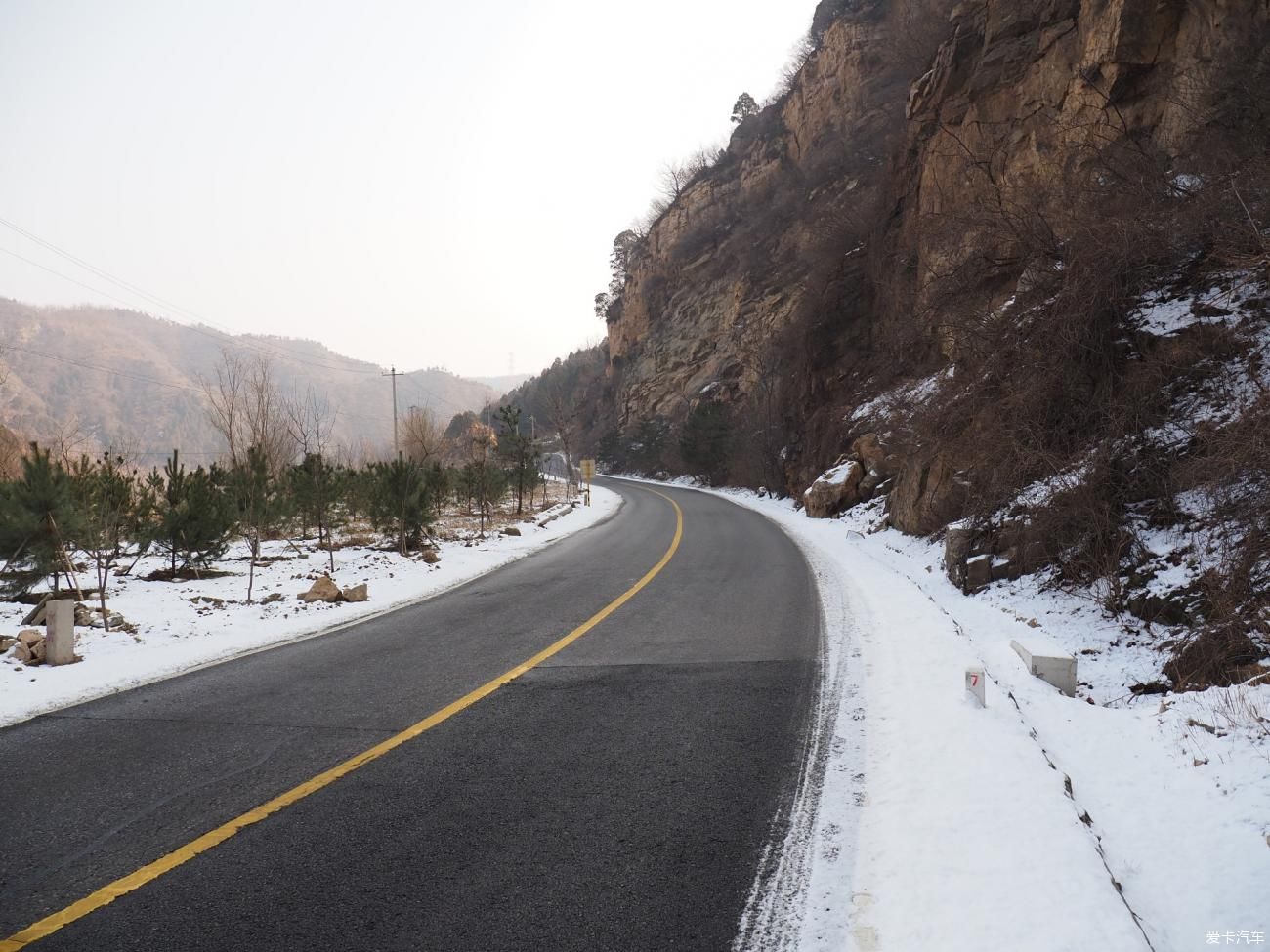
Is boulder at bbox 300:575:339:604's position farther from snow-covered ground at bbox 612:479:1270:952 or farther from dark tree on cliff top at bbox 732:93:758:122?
dark tree on cliff top at bbox 732:93:758:122

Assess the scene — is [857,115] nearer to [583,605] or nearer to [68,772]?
A: [583,605]

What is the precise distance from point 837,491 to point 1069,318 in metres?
12.2

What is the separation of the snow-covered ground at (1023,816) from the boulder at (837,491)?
1493 cm

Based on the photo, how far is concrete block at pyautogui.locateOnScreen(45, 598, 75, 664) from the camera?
21.4 ft

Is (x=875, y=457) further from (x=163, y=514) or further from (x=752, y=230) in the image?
(x=752, y=230)

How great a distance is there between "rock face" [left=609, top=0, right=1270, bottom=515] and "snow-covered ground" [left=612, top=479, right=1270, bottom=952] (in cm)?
830

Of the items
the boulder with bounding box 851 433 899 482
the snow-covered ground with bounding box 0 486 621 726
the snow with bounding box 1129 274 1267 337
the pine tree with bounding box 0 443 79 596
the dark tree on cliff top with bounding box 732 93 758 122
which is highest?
the dark tree on cliff top with bounding box 732 93 758 122

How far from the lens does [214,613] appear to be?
30.2ft

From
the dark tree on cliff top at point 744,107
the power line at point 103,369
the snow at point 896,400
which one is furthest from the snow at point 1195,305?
the power line at point 103,369

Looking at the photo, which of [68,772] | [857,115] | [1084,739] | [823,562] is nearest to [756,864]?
[1084,739]

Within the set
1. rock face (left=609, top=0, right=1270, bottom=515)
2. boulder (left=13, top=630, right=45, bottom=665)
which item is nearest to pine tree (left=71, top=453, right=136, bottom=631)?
boulder (left=13, top=630, right=45, bottom=665)

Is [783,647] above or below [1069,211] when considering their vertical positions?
below

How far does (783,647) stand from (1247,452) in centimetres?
419

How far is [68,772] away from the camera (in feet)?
13.3
